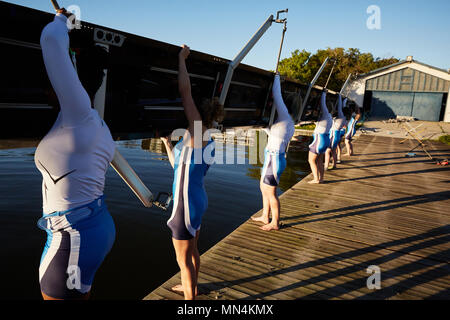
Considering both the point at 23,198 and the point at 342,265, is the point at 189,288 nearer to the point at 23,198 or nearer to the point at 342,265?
the point at 342,265

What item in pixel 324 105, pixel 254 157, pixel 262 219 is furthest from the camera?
pixel 254 157

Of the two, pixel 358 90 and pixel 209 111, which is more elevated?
pixel 358 90

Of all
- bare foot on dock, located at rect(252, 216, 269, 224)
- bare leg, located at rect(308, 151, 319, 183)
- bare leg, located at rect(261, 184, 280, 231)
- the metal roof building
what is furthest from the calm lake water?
the metal roof building

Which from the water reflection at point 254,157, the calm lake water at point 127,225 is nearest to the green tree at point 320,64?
the water reflection at point 254,157

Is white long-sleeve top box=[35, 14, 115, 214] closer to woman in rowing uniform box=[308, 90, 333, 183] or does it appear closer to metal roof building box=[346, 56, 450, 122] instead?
woman in rowing uniform box=[308, 90, 333, 183]

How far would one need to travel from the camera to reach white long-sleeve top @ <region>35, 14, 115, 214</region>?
4.22ft

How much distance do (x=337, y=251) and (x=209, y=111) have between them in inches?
130

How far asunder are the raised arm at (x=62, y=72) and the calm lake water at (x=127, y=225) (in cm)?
383

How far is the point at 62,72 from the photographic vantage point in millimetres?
1280

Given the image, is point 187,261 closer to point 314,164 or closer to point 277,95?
point 277,95

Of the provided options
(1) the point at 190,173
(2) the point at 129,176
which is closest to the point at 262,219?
(1) the point at 190,173

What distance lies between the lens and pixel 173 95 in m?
2.90

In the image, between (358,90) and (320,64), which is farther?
(320,64)
